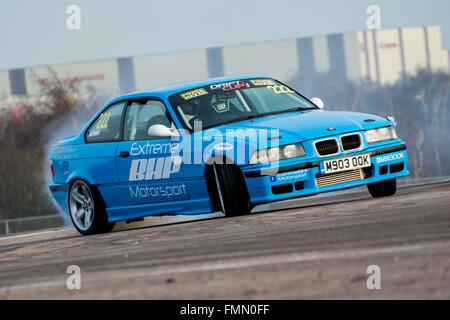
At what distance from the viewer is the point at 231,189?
7988 mm

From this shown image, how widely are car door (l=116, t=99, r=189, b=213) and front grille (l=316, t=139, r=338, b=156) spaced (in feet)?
4.57

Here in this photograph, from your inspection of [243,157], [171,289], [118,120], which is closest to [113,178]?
[118,120]

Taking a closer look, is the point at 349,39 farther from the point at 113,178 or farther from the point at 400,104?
the point at 113,178

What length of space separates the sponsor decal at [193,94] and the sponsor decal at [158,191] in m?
1.00

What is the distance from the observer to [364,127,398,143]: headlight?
827 centimetres

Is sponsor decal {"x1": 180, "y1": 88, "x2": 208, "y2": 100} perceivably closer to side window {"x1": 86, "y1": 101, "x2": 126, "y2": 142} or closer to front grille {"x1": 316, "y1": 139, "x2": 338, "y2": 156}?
side window {"x1": 86, "y1": 101, "x2": 126, "y2": 142}

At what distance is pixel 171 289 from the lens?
4.49m

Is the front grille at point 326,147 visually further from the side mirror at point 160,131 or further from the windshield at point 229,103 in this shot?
the side mirror at point 160,131

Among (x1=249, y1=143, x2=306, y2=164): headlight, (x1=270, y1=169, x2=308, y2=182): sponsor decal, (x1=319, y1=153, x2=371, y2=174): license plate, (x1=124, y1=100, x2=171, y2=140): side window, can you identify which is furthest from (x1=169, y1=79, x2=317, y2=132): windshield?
(x1=319, y1=153, x2=371, y2=174): license plate

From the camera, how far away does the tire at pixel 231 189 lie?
7.95m

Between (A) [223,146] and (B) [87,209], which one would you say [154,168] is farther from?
(B) [87,209]

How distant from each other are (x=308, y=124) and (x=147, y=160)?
1757 millimetres
